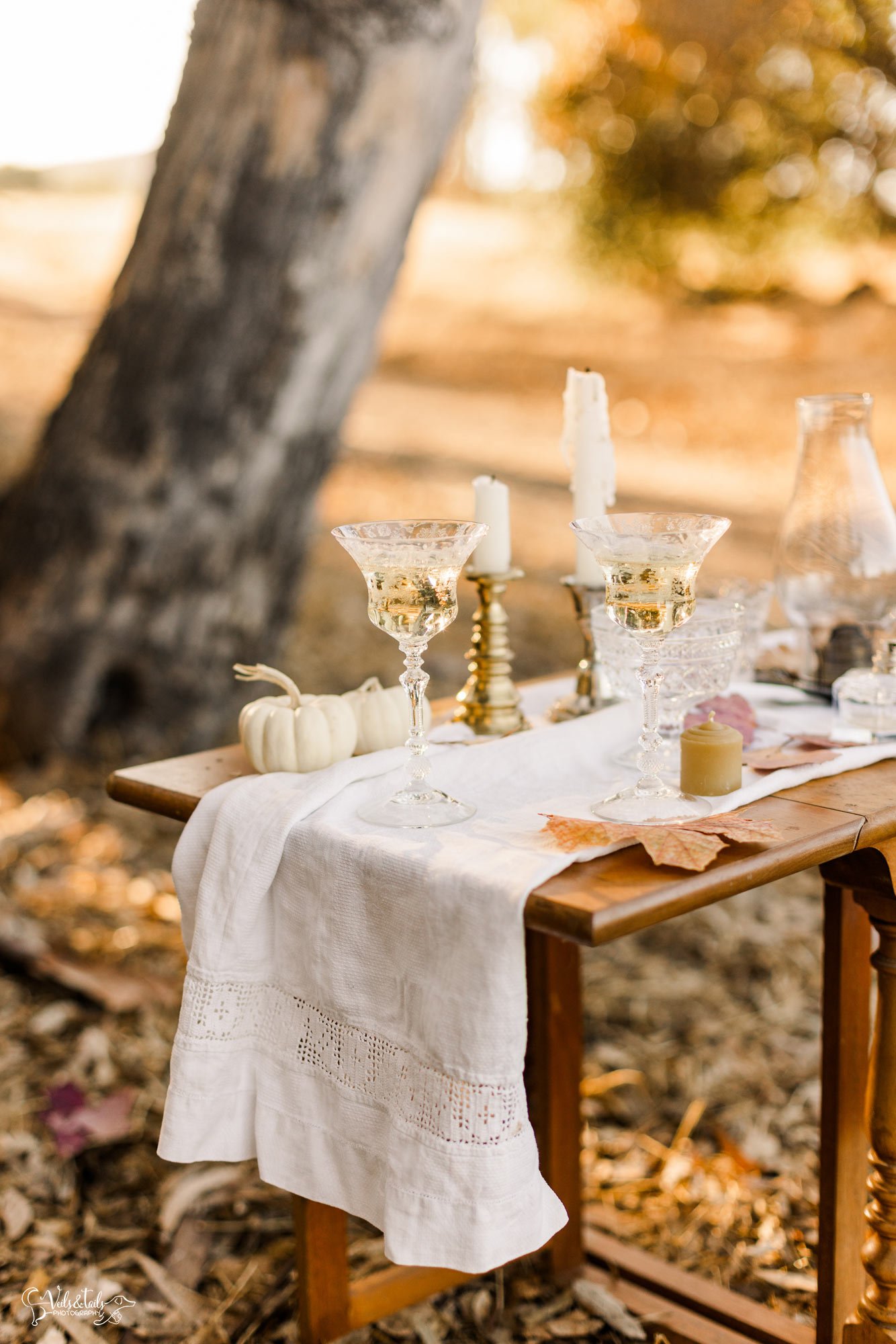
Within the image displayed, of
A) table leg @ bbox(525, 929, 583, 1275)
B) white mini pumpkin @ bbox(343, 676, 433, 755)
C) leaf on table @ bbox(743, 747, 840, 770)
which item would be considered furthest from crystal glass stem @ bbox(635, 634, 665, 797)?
table leg @ bbox(525, 929, 583, 1275)

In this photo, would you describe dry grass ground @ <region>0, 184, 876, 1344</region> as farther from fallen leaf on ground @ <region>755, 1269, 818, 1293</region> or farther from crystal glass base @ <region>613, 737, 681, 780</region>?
crystal glass base @ <region>613, 737, 681, 780</region>

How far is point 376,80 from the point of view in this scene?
261cm

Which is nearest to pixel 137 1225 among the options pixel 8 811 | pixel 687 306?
pixel 8 811

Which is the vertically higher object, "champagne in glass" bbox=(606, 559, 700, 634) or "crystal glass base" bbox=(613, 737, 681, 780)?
"champagne in glass" bbox=(606, 559, 700, 634)

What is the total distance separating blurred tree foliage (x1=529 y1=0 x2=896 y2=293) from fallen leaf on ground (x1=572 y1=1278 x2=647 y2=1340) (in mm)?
4041

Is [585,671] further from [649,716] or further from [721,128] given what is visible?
[721,128]

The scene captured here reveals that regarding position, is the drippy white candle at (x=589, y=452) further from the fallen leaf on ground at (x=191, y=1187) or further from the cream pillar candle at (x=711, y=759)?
the fallen leaf on ground at (x=191, y=1187)

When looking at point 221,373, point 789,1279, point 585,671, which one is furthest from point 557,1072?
point 221,373

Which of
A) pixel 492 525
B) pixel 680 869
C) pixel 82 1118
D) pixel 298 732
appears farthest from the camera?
pixel 82 1118

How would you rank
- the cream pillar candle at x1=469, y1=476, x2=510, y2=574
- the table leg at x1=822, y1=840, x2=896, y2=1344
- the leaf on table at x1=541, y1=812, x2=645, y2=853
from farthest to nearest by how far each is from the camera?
the cream pillar candle at x1=469, y1=476, x2=510, y2=574 < the table leg at x1=822, y1=840, x2=896, y2=1344 < the leaf on table at x1=541, y1=812, x2=645, y2=853

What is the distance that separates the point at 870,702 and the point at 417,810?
1.70ft

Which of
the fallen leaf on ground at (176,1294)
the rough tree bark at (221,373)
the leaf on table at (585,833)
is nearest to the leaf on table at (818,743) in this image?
the leaf on table at (585,833)

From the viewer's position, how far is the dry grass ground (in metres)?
1.73

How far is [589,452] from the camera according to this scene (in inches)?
56.1
